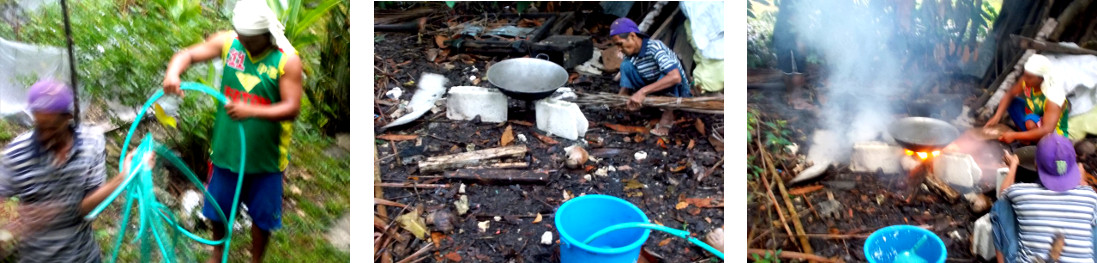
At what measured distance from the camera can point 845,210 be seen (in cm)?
236

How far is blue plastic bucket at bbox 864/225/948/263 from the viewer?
226 centimetres

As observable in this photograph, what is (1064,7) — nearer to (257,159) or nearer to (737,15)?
(737,15)

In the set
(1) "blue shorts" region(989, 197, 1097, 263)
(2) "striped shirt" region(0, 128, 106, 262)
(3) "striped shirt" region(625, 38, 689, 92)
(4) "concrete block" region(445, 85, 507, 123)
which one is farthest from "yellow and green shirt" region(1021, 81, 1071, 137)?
(2) "striped shirt" region(0, 128, 106, 262)

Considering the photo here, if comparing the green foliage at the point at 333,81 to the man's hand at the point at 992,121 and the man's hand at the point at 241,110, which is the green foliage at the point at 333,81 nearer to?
the man's hand at the point at 241,110

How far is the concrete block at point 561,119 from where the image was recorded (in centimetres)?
232

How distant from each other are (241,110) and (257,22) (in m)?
0.23

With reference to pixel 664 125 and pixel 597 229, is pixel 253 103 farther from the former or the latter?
pixel 664 125

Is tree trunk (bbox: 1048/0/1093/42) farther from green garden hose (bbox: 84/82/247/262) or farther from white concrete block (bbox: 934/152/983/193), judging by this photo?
green garden hose (bbox: 84/82/247/262)

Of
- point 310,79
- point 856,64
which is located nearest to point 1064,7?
point 856,64

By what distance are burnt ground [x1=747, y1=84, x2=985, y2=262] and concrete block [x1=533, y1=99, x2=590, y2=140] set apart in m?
0.56

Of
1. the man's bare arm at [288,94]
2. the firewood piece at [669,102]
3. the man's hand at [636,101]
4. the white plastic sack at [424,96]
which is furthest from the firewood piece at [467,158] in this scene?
the man's bare arm at [288,94]

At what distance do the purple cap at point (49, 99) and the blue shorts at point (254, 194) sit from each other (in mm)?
405

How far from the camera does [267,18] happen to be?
72.2 inches

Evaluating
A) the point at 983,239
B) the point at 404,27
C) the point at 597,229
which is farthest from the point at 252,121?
the point at 983,239
